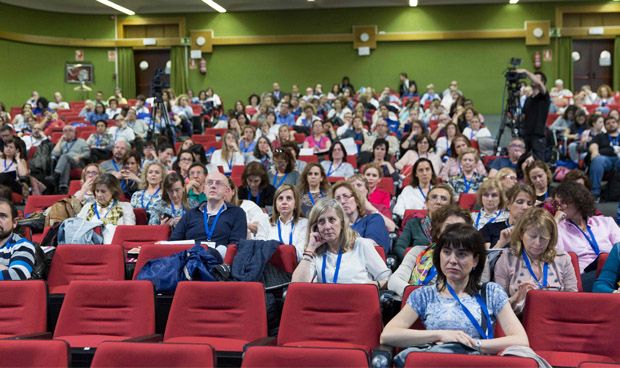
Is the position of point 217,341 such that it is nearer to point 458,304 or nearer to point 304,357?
point 304,357

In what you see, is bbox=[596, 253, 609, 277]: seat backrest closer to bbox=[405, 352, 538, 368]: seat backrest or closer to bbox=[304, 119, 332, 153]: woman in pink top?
bbox=[405, 352, 538, 368]: seat backrest

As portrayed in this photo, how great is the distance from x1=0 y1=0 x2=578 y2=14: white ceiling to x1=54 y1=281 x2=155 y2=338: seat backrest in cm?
1485

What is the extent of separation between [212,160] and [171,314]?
5526mm

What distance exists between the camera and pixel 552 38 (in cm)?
1841

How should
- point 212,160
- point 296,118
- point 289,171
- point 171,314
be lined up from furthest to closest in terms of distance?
point 296,118
point 212,160
point 289,171
point 171,314

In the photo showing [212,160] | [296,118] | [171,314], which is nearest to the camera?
[171,314]

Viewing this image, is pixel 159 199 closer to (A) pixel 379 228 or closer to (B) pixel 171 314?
(A) pixel 379 228

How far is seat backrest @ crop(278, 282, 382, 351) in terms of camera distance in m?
3.42

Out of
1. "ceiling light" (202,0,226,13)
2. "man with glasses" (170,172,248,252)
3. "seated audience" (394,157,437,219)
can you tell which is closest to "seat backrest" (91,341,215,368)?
"man with glasses" (170,172,248,252)

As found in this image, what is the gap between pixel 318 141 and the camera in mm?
10250

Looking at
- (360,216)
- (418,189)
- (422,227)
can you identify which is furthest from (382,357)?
(418,189)

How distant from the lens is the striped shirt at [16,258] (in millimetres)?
4102

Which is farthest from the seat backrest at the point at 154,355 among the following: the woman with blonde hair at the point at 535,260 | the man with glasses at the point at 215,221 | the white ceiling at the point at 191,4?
the white ceiling at the point at 191,4

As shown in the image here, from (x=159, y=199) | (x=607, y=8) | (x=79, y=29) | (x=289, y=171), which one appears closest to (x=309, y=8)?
(x=79, y=29)
